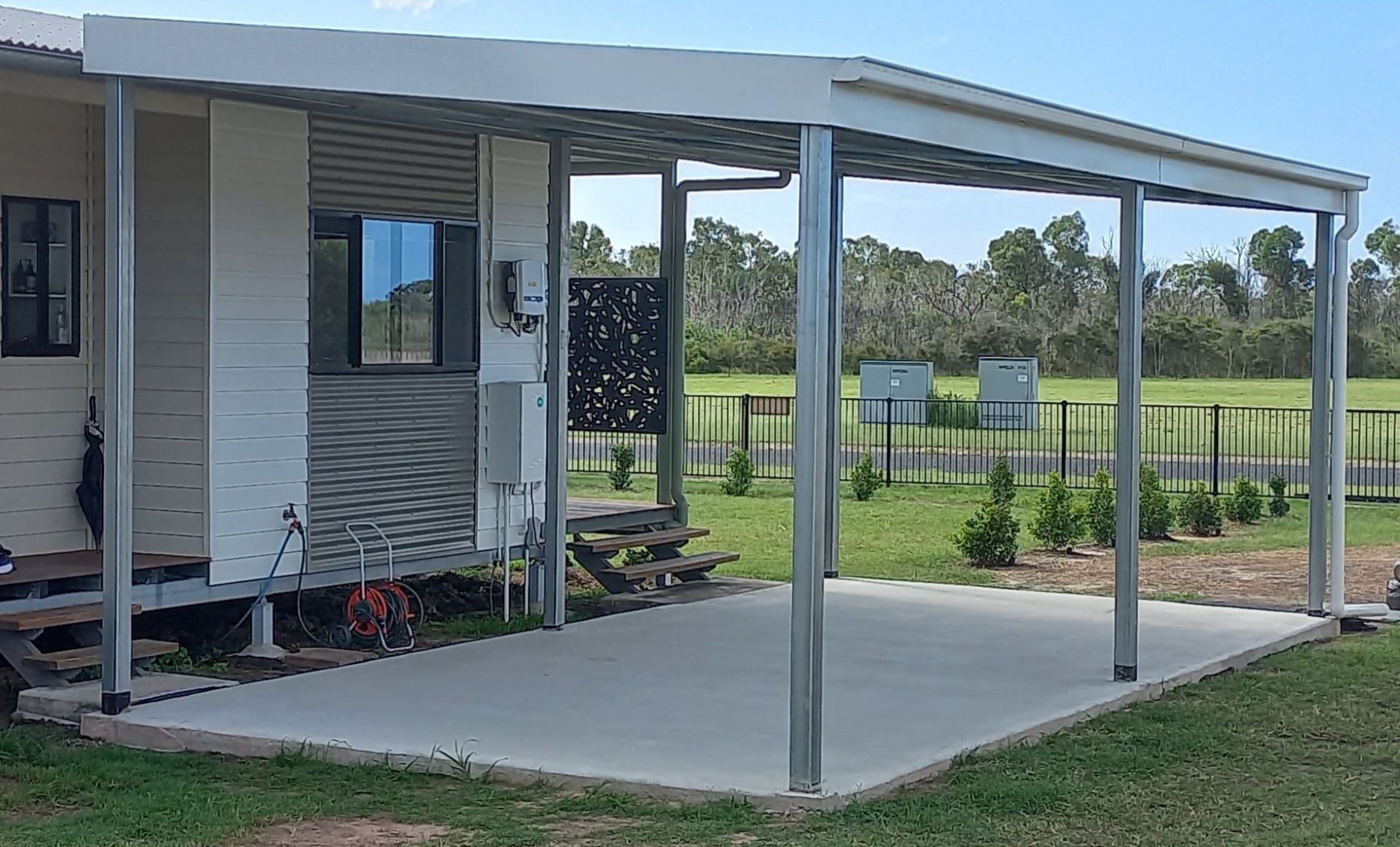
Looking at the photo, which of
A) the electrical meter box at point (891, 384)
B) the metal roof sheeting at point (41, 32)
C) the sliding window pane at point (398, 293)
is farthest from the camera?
the electrical meter box at point (891, 384)

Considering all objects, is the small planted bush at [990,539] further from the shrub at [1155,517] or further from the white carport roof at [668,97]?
the white carport roof at [668,97]

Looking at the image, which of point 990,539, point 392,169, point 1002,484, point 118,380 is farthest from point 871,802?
point 1002,484

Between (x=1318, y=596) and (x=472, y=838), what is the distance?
644 cm

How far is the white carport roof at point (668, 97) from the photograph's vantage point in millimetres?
5746

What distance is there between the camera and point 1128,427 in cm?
789

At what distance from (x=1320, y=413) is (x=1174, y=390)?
19.0 m

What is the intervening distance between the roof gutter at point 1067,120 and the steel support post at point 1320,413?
390mm

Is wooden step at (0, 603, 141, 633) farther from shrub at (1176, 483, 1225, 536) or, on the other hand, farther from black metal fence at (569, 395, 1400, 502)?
black metal fence at (569, 395, 1400, 502)

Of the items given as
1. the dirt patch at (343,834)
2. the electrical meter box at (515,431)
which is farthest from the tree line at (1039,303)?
the dirt patch at (343,834)

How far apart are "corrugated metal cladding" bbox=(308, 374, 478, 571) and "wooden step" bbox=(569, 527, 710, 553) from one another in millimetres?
1221

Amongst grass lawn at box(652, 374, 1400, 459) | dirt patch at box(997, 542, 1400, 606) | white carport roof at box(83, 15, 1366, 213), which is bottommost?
dirt patch at box(997, 542, 1400, 606)

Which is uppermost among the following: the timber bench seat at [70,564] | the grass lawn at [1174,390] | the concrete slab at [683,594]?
the grass lawn at [1174,390]

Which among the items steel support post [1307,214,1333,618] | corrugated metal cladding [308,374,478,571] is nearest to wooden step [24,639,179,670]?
corrugated metal cladding [308,374,478,571]

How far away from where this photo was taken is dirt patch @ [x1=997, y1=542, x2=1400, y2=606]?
11.6 meters
